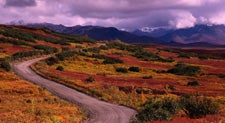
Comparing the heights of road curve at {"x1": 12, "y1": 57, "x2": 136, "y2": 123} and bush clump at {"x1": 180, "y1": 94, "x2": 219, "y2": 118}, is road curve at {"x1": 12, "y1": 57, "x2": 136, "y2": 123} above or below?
below

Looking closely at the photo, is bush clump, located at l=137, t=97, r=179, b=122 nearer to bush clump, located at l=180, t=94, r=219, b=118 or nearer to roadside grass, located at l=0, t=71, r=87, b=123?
bush clump, located at l=180, t=94, r=219, b=118

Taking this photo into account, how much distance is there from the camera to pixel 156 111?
23.8 meters

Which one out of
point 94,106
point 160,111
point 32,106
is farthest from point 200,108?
point 32,106

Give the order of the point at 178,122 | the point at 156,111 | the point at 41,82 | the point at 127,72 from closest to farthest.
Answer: the point at 178,122
the point at 156,111
the point at 41,82
the point at 127,72

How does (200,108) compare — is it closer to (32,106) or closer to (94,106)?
(94,106)

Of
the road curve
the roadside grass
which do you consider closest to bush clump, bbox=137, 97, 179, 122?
the road curve

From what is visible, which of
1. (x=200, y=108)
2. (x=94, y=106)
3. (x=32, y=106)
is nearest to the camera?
(x=200, y=108)

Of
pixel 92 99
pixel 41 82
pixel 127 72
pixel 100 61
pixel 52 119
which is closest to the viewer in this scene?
pixel 52 119

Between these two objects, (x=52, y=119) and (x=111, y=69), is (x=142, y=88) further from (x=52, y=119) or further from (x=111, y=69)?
(x=111, y=69)

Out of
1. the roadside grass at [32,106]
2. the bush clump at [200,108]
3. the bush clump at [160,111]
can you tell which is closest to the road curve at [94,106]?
the roadside grass at [32,106]

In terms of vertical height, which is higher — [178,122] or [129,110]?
[178,122]

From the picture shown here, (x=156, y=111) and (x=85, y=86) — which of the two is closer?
(x=156, y=111)

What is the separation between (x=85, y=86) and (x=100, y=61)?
4509cm

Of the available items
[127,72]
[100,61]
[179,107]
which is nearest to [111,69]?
[127,72]
